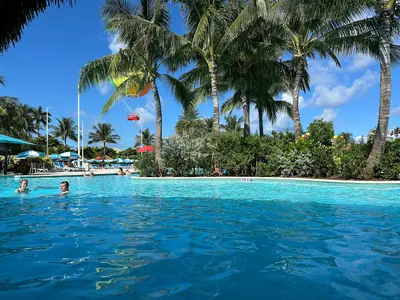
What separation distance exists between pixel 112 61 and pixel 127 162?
3402 centimetres

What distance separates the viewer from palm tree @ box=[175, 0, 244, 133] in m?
16.6

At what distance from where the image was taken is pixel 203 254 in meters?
3.80

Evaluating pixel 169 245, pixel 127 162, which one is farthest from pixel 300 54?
pixel 127 162

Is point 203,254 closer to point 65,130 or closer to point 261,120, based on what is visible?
point 261,120

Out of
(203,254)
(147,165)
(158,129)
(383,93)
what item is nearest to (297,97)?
(383,93)

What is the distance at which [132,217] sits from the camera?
6.37 m

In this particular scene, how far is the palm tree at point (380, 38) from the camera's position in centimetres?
1236

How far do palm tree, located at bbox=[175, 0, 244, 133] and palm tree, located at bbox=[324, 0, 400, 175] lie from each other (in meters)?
6.08

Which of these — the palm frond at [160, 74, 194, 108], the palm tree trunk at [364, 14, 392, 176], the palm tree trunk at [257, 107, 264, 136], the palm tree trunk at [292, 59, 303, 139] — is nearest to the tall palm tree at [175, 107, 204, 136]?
the palm tree trunk at [257, 107, 264, 136]

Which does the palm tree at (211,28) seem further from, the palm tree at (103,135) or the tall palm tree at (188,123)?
the palm tree at (103,135)

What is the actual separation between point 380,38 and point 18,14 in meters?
13.0

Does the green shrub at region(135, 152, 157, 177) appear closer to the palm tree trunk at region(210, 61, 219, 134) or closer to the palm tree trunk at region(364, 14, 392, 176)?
the palm tree trunk at region(210, 61, 219, 134)

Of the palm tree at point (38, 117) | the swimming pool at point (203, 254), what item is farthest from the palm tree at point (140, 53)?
the palm tree at point (38, 117)

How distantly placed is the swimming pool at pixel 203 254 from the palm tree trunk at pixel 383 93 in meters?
6.51
